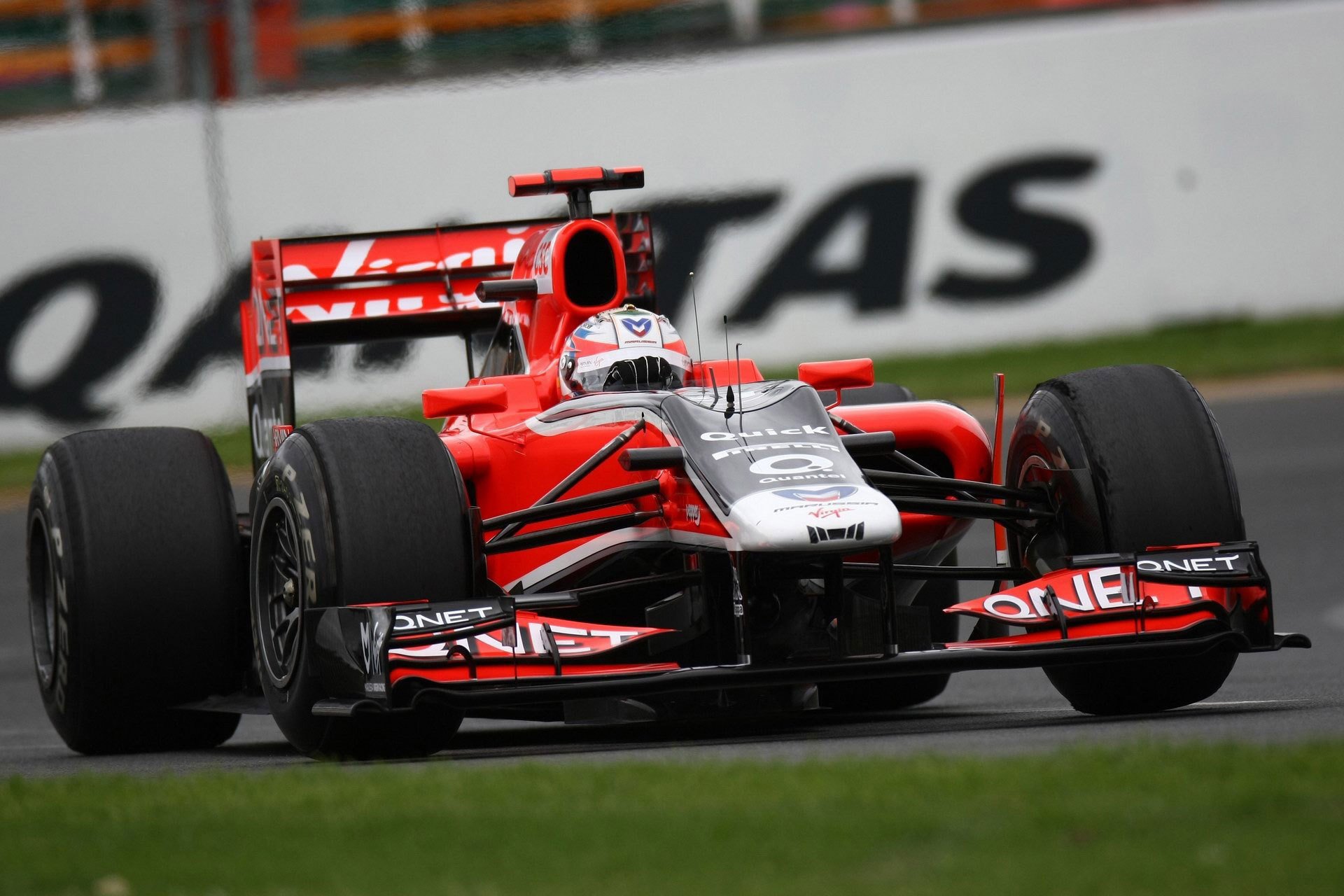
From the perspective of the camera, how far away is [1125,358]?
19562 mm

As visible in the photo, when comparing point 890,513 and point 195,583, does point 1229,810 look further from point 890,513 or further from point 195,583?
point 195,583

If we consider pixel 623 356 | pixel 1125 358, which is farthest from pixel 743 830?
pixel 1125 358

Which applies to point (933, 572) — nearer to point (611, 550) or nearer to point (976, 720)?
point (976, 720)

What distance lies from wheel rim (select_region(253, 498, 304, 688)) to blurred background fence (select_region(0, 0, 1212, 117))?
13929mm

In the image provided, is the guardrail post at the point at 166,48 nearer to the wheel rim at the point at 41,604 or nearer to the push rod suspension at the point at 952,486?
the wheel rim at the point at 41,604

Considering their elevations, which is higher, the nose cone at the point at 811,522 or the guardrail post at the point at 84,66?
the guardrail post at the point at 84,66

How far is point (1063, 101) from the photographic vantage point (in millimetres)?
21453

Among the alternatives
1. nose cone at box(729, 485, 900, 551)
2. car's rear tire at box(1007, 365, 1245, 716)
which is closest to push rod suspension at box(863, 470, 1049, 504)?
car's rear tire at box(1007, 365, 1245, 716)

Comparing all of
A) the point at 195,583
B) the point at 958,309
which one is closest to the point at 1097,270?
the point at 958,309

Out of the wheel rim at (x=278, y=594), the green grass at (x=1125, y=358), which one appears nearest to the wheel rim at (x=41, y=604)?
the wheel rim at (x=278, y=594)

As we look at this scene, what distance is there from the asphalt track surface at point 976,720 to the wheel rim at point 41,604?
377 millimetres

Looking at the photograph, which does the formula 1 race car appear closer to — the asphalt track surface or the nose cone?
the nose cone

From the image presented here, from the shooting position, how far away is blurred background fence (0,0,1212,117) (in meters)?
21.3

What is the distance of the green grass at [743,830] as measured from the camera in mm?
4242
